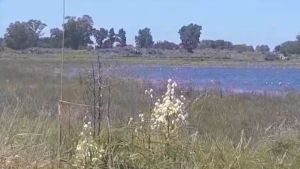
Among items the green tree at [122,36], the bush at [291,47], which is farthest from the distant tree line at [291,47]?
the green tree at [122,36]

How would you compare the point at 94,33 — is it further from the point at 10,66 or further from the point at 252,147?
the point at 10,66

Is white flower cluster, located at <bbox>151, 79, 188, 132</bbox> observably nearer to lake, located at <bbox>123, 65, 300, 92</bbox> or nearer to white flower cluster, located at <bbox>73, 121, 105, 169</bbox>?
white flower cluster, located at <bbox>73, 121, 105, 169</bbox>

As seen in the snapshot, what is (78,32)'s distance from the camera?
927 centimetres

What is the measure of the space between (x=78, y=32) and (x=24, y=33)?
3909mm

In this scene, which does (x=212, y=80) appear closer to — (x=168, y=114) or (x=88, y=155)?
(x=168, y=114)

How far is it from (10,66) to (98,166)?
2312 centimetres

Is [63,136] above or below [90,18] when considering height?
below

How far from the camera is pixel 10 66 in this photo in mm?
28969

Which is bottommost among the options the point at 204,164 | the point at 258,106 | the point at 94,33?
the point at 258,106

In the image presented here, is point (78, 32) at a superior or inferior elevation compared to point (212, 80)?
superior

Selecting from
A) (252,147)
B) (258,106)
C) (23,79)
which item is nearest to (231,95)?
(258,106)

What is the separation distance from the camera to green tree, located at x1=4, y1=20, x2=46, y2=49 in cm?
1150

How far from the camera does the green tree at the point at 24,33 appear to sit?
11502mm

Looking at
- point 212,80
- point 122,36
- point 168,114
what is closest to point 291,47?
point 212,80
